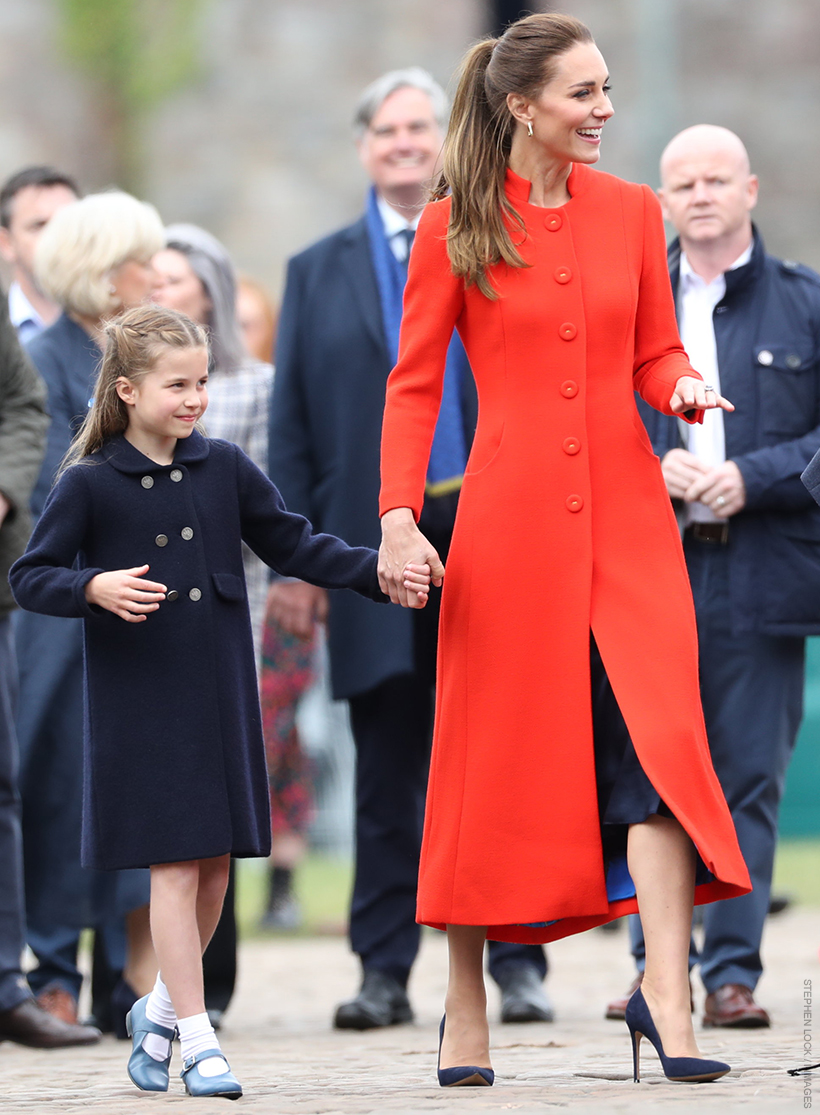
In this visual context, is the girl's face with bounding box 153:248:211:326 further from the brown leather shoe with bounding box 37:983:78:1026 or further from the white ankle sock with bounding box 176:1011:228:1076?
the white ankle sock with bounding box 176:1011:228:1076

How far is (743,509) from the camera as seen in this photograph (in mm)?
5730

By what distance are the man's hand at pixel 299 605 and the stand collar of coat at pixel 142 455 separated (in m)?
1.67

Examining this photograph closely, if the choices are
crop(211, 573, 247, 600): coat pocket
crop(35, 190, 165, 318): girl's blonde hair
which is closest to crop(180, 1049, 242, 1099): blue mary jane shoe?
crop(211, 573, 247, 600): coat pocket

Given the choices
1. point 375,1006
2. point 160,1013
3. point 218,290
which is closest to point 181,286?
point 218,290

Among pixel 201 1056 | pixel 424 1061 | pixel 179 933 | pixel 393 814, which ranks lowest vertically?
pixel 424 1061

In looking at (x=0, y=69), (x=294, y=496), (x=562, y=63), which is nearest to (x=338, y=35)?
(x=0, y=69)

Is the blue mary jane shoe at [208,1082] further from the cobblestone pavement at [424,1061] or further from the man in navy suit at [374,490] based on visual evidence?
the man in navy suit at [374,490]

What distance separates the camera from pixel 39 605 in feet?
14.4

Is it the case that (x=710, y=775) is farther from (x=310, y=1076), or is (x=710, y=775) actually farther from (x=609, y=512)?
(x=310, y=1076)

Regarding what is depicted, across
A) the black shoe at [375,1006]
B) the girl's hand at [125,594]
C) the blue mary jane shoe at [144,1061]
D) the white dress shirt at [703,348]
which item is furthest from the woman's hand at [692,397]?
the black shoe at [375,1006]

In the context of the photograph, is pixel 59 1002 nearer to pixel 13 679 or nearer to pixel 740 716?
pixel 13 679

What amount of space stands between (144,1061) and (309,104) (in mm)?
17906

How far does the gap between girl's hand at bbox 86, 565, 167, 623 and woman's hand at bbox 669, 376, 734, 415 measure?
3.57 feet

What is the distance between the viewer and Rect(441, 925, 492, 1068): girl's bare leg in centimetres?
446
